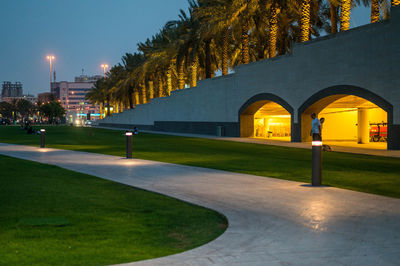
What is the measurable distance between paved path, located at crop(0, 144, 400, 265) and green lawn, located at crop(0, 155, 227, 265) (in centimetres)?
40

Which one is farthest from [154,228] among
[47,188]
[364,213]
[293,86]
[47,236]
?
[293,86]

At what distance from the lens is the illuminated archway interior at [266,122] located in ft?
135

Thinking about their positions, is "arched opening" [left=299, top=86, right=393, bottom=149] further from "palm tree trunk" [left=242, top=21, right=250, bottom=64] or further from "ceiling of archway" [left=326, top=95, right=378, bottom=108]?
"palm tree trunk" [left=242, top=21, right=250, bottom=64]

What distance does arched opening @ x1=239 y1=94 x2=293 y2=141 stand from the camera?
40.3 m

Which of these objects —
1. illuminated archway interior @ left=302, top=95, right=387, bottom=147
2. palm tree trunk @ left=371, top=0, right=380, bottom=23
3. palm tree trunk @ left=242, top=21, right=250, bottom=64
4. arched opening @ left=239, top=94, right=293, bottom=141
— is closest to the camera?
palm tree trunk @ left=371, top=0, right=380, bottom=23

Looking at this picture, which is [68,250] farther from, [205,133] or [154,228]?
[205,133]

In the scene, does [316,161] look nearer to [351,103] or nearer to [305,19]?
[351,103]

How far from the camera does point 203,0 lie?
1679 inches

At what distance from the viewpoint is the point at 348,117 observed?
3662 cm

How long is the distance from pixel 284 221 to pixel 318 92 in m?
24.3

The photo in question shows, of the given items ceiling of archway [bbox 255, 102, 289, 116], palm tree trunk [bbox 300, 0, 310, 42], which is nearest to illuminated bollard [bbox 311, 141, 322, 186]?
palm tree trunk [bbox 300, 0, 310, 42]

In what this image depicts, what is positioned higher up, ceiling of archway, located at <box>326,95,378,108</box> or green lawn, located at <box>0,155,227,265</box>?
ceiling of archway, located at <box>326,95,378,108</box>

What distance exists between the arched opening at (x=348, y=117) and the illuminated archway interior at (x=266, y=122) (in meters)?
5.40

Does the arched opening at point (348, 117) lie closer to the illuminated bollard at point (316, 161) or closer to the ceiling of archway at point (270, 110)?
the ceiling of archway at point (270, 110)
